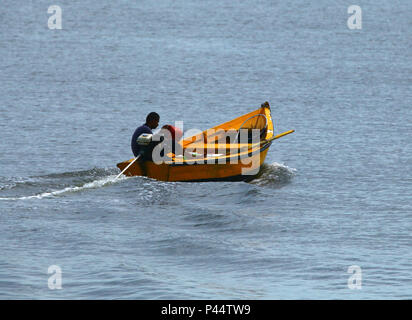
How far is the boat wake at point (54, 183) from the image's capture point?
1664 cm

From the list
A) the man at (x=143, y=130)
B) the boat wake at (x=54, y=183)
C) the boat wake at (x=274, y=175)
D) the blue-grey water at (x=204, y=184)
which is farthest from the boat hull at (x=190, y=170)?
the boat wake at (x=274, y=175)

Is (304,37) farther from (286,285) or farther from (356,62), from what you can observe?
(286,285)

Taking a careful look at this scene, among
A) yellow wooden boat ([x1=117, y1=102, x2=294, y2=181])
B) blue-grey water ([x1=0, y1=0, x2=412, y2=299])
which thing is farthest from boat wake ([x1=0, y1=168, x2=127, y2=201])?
yellow wooden boat ([x1=117, y1=102, x2=294, y2=181])

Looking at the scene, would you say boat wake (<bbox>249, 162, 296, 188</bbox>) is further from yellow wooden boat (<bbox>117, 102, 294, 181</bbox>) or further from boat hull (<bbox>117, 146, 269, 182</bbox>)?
boat hull (<bbox>117, 146, 269, 182</bbox>)

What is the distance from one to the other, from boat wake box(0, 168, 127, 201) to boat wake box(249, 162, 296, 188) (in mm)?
3497

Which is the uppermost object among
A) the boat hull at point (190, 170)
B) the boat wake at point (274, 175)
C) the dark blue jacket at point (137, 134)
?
the dark blue jacket at point (137, 134)

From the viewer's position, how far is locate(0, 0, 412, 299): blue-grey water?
1227 centimetres

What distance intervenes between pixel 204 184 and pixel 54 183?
11.4 feet

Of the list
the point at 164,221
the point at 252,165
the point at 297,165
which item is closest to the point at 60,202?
the point at 164,221

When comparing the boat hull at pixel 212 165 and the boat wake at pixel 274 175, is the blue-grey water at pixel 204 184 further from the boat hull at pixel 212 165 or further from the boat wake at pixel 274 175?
the boat hull at pixel 212 165

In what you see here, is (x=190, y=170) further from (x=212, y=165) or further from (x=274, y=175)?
(x=274, y=175)

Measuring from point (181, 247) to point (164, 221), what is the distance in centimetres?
178

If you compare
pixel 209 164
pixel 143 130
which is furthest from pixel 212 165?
pixel 143 130

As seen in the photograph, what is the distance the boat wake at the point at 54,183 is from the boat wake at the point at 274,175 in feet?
11.5
